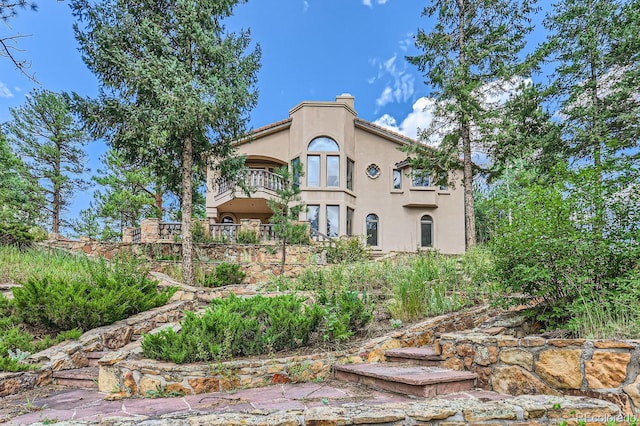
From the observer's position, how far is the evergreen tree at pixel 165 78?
10430 mm

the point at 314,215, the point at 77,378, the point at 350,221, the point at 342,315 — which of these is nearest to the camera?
the point at 77,378

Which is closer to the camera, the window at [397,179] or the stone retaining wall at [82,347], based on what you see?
the stone retaining wall at [82,347]

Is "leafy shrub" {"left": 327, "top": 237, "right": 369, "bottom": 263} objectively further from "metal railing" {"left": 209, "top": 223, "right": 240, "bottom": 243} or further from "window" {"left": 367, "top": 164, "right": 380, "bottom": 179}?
"window" {"left": 367, "top": 164, "right": 380, "bottom": 179}

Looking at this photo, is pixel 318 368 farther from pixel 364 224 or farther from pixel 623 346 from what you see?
pixel 364 224

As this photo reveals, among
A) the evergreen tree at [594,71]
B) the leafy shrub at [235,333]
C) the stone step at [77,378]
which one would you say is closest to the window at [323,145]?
the evergreen tree at [594,71]

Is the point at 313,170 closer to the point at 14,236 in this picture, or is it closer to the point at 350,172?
the point at 350,172

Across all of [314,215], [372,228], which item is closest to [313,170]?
[314,215]

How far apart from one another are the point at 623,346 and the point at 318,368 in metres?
2.82

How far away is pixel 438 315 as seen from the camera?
221 inches

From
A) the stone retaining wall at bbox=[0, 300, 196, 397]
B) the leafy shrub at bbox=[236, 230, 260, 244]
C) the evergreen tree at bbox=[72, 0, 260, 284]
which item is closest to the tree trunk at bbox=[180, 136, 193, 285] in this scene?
the evergreen tree at bbox=[72, 0, 260, 284]

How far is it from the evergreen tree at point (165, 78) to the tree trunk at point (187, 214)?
0.03 m

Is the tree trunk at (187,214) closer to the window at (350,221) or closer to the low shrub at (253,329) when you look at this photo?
the low shrub at (253,329)

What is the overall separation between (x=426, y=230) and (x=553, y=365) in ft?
55.6

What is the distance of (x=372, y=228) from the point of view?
2012cm
